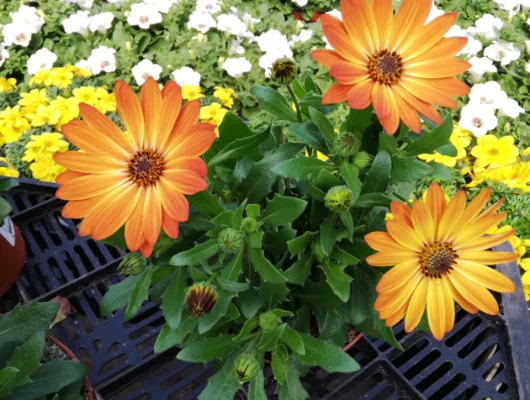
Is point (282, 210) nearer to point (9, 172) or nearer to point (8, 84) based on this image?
point (9, 172)

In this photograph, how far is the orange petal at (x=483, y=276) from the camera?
809mm

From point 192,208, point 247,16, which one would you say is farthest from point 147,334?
point 247,16

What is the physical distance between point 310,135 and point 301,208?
0.14 meters

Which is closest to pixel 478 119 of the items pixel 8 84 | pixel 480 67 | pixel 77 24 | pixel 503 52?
pixel 480 67

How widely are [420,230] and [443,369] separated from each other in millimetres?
605

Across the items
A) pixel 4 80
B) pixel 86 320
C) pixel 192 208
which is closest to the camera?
pixel 192 208

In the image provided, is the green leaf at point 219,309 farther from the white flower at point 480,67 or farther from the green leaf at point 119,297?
the white flower at point 480,67

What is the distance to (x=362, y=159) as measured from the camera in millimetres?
840

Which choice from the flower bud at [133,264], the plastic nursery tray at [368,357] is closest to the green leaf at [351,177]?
the flower bud at [133,264]

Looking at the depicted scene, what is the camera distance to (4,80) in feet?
6.61

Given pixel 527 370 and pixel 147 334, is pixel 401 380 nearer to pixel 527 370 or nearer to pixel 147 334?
pixel 527 370

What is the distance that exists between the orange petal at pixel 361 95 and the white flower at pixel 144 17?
1.60 m

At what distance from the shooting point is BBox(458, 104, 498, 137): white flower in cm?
176

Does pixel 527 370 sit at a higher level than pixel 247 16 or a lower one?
lower
